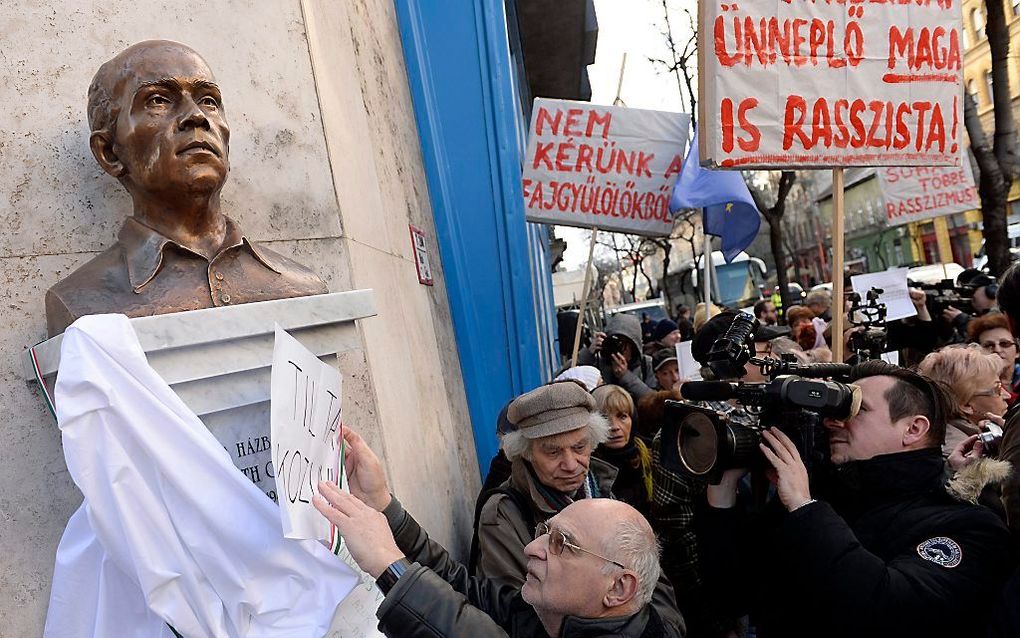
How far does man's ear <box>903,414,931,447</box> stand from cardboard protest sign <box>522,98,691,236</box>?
400 cm

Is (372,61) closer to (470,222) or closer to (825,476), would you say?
(470,222)

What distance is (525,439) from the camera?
3.16 m

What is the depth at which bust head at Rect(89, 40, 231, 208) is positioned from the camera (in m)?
2.14

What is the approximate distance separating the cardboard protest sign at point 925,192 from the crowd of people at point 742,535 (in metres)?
7.25

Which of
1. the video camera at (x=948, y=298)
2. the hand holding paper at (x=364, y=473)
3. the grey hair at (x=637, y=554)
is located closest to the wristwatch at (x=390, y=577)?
the hand holding paper at (x=364, y=473)

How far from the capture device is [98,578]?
1.96 meters

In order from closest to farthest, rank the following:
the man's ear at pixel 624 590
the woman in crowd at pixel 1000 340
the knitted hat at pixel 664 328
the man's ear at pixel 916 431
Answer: the man's ear at pixel 624 590
the man's ear at pixel 916 431
the woman in crowd at pixel 1000 340
the knitted hat at pixel 664 328

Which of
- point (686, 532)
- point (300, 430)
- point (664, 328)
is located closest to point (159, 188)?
point (300, 430)

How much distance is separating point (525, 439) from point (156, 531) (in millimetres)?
1581

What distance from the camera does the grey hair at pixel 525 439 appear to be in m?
3.17

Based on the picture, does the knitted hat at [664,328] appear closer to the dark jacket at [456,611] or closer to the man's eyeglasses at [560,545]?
the dark jacket at [456,611]

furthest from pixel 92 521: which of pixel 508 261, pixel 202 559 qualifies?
pixel 508 261

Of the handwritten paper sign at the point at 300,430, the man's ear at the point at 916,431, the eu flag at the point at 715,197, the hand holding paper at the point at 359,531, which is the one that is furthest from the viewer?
the eu flag at the point at 715,197

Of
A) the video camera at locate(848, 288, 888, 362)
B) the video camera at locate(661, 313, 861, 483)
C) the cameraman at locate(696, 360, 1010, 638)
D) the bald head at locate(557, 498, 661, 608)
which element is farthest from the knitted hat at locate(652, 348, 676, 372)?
the bald head at locate(557, 498, 661, 608)
